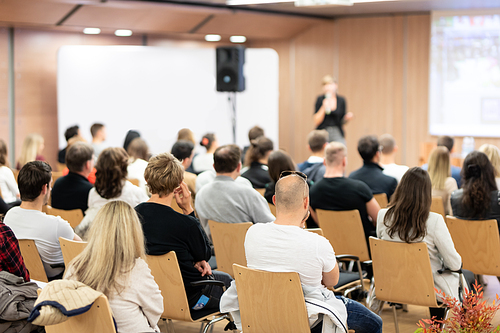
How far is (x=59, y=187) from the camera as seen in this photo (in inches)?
181

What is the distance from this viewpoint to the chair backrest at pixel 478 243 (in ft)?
12.9

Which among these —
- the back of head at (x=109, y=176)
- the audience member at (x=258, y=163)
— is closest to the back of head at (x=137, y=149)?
the audience member at (x=258, y=163)

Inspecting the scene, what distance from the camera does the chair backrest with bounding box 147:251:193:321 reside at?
289 cm

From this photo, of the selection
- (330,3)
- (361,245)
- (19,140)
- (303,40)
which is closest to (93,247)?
(361,245)

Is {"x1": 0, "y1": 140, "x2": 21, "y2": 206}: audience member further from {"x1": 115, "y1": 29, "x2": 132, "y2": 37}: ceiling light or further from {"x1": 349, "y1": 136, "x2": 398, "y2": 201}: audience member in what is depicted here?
{"x1": 115, "y1": 29, "x2": 132, "y2": 37}: ceiling light

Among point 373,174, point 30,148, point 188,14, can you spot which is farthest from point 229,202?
point 188,14

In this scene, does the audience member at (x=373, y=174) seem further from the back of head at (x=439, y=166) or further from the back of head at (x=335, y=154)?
the back of head at (x=335, y=154)

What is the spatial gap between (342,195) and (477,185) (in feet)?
3.23

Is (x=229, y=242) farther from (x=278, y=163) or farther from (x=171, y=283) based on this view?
(x=278, y=163)

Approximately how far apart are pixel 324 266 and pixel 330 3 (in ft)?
15.3

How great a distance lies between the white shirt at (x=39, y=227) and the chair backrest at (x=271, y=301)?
1.27 meters

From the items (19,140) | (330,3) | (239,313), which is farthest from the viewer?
(19,140)

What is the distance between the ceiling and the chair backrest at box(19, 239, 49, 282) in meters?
4.81

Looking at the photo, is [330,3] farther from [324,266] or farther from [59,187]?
[324,266]
